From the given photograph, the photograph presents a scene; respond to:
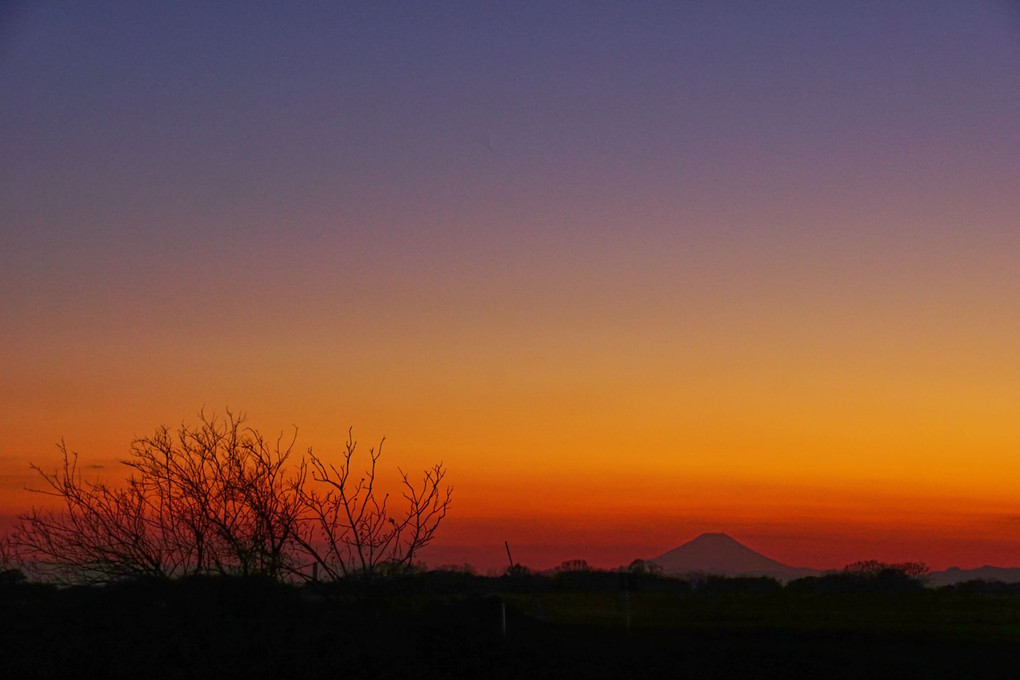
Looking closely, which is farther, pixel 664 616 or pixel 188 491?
pixel 664 616

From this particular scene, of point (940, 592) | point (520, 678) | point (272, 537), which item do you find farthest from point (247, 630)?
point (940, 592)

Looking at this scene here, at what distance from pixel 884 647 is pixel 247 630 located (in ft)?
42.7

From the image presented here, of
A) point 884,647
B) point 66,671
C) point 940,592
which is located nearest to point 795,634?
point 884,647

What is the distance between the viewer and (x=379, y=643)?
1752cm

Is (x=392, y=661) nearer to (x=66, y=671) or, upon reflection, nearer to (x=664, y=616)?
(x=66, y=671)

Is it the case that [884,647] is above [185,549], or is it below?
below

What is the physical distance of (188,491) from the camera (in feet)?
65.2

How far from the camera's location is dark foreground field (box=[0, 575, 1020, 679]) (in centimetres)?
1648

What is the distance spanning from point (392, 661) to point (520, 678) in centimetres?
191

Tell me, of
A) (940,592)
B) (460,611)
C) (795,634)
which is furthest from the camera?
(940,592)

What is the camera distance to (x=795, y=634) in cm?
2623

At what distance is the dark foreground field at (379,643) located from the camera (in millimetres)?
16484

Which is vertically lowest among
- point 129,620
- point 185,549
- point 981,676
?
point 981,676

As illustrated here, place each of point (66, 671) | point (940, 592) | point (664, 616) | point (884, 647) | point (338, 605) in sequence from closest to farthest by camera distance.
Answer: point (66, 671), point (338, 605), point (884, 647), point (664, 616), point (940, 592)
